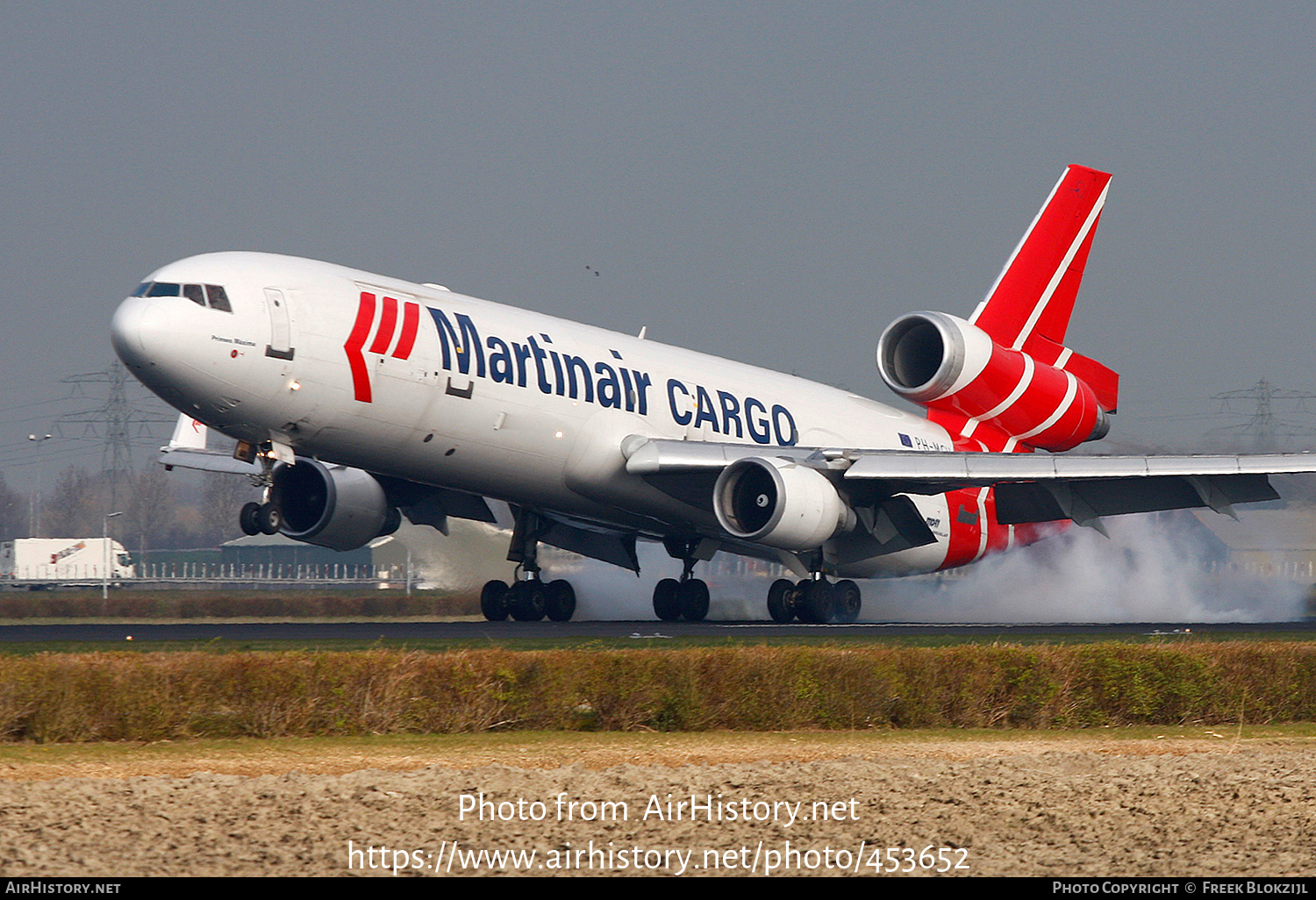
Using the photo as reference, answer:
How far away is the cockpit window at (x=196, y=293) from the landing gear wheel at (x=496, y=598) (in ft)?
30.5

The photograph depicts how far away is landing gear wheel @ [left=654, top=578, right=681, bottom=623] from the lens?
102ft

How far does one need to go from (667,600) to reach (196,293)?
12.6m

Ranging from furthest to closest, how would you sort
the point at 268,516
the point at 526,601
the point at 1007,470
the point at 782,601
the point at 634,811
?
the point at 526,601 → the point at 782,601 → the point at 1007,470 → the point at 268,516 → the point at 634,811

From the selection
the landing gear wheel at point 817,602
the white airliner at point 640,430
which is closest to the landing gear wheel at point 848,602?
the white airliner at point 640,430

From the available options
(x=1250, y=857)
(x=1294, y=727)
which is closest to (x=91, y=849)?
(x=1250, y=857)

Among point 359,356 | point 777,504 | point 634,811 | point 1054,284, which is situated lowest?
point 634,811

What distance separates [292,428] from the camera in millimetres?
22812

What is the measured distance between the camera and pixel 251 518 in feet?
77.8

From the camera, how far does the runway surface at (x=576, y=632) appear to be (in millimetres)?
21625

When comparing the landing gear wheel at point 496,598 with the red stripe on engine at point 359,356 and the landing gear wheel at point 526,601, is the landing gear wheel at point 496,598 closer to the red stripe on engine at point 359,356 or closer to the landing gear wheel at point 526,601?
the landing gear wheel at point 526,601

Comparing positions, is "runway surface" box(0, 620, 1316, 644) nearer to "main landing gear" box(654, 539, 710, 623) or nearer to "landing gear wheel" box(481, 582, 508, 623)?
"landing gear wheel" box(481, 582, 508, 623)

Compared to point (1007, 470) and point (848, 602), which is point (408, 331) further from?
point (848, 602)

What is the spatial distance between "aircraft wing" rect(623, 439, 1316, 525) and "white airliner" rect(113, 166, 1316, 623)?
0.05 metres

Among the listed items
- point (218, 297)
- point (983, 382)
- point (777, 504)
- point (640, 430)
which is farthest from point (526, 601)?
point (983, 382)
